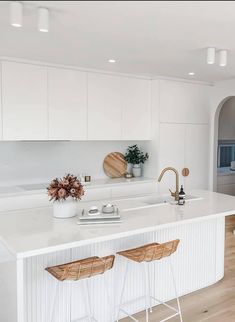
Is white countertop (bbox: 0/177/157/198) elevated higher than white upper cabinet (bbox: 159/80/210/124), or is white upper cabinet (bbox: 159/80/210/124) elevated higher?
white upper cabinet (bbox: 159/80/210/124)

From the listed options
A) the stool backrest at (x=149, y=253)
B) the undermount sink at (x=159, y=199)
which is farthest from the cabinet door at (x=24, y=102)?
the stool backrest at (x=149, y=253)

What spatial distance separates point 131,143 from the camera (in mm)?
5625

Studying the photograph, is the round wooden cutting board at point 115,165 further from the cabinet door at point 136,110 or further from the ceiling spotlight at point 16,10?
the ceiling spotlight at point 16,10

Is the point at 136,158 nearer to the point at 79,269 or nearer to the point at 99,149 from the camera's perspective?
the point at 99,149

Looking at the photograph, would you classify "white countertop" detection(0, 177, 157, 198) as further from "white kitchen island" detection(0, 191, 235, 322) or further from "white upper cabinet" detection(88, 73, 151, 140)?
"white kitchen island" detection(0, 191, 235, 322)

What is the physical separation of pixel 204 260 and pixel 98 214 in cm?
146

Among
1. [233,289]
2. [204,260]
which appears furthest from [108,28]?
[233,289]

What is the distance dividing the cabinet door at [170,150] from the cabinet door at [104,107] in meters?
0.77

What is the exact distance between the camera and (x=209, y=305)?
10.3 feet

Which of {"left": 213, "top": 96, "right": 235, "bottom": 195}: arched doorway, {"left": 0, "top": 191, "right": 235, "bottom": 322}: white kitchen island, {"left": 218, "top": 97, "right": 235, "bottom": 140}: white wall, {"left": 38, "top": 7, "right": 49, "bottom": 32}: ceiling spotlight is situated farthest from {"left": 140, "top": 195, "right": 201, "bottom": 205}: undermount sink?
{"left": 218, "top": 97, "right": 235, "bottom": 140}: white wall

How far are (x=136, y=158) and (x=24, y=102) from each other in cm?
206

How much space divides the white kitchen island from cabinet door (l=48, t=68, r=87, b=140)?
162 centimetres

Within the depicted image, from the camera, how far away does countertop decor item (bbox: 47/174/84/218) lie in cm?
261

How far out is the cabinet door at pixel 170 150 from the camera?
5.28 m
